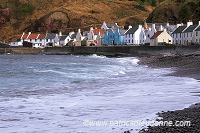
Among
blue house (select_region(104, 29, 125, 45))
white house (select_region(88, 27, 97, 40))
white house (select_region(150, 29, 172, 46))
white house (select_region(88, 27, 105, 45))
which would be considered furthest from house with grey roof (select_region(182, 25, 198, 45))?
white house (select_region(88, 27, 97, 40))

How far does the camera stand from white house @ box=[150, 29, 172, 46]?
79.2 metres

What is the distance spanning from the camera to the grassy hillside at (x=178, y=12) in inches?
4599

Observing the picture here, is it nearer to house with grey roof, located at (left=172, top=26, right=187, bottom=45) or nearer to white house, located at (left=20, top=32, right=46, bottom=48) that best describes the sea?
house with grey roof, located at (left=172, top=26, right=187, bottom=45)

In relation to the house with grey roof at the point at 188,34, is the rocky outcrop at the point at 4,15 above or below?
above

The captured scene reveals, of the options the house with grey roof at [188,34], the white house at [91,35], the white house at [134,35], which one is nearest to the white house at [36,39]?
the white house at [91,35]

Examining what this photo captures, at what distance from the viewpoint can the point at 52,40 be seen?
12681 centimetres

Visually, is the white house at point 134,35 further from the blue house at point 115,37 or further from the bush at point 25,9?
the bush at point 25,9

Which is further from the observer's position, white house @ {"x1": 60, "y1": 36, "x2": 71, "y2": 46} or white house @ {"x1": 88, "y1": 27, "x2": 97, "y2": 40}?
white house @ {"x1": 60, "y1": 36, "x2": 71, "y2": 46}

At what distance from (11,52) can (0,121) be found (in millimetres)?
103423

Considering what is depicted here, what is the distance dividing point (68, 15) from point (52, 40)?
36756 mm

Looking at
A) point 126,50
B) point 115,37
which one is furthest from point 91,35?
point 126,50

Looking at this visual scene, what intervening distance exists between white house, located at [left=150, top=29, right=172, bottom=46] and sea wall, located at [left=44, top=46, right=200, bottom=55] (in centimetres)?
474

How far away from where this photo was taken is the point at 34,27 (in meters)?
160

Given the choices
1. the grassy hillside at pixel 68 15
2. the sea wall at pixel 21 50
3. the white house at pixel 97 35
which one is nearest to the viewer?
the sea wall at pixel 21 50
